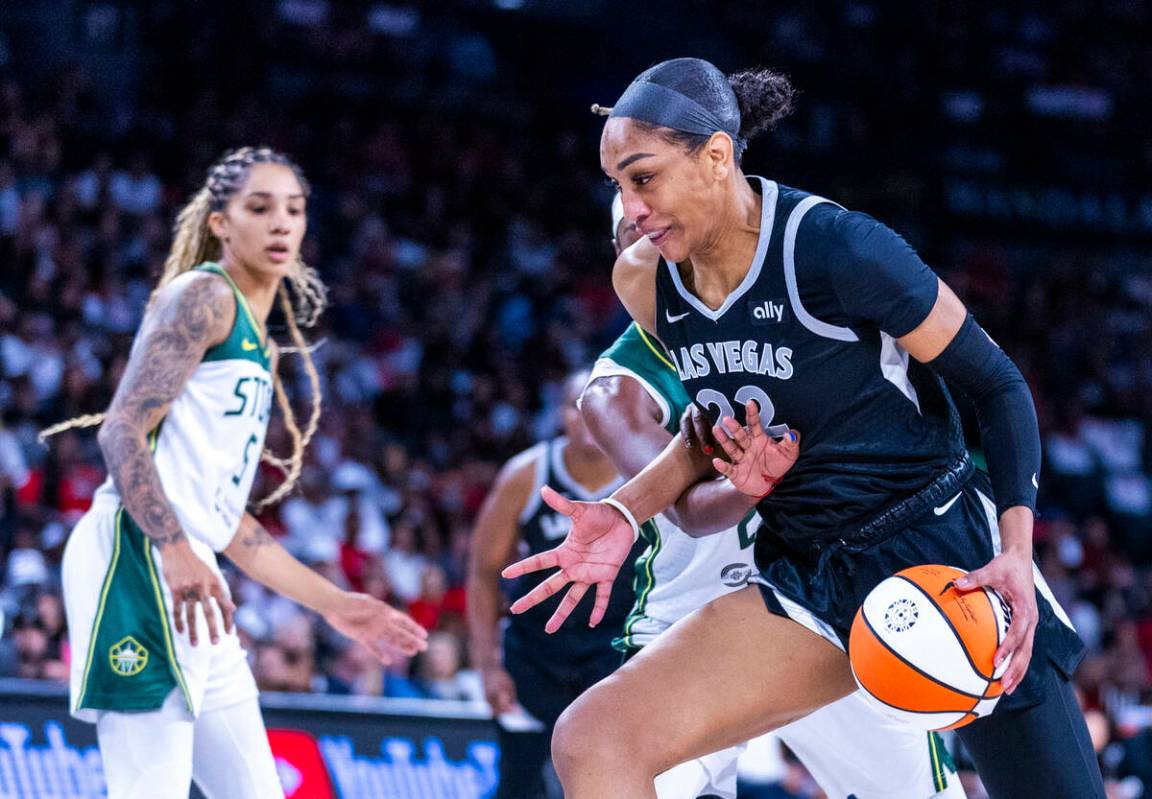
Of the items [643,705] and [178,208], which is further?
[178,208]

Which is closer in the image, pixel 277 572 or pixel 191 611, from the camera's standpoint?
pixel 191 611

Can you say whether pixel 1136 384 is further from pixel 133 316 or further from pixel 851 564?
pixel 851 564

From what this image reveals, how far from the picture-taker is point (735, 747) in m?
3.91

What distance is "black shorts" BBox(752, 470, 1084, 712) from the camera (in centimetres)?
319

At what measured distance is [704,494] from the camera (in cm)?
347

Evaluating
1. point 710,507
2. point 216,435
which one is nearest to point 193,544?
point 216,435

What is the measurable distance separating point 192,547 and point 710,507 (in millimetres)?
1468

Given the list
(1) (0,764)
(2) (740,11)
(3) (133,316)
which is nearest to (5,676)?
(1) (0,764)

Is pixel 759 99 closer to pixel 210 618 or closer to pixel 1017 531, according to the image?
pixel 1017 531

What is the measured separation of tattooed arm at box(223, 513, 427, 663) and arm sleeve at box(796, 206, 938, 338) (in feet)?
6.02

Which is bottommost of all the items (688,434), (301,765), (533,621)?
(301,765)

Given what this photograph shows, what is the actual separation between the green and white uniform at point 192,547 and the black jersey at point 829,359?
56.7 inches

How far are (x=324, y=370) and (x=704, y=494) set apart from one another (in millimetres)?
7957

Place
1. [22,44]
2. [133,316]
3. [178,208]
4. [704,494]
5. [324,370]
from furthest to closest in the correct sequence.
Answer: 1. [22,44]
2. [178,208]
3. [324,370]
4. [133,316]
5. [704,494]
